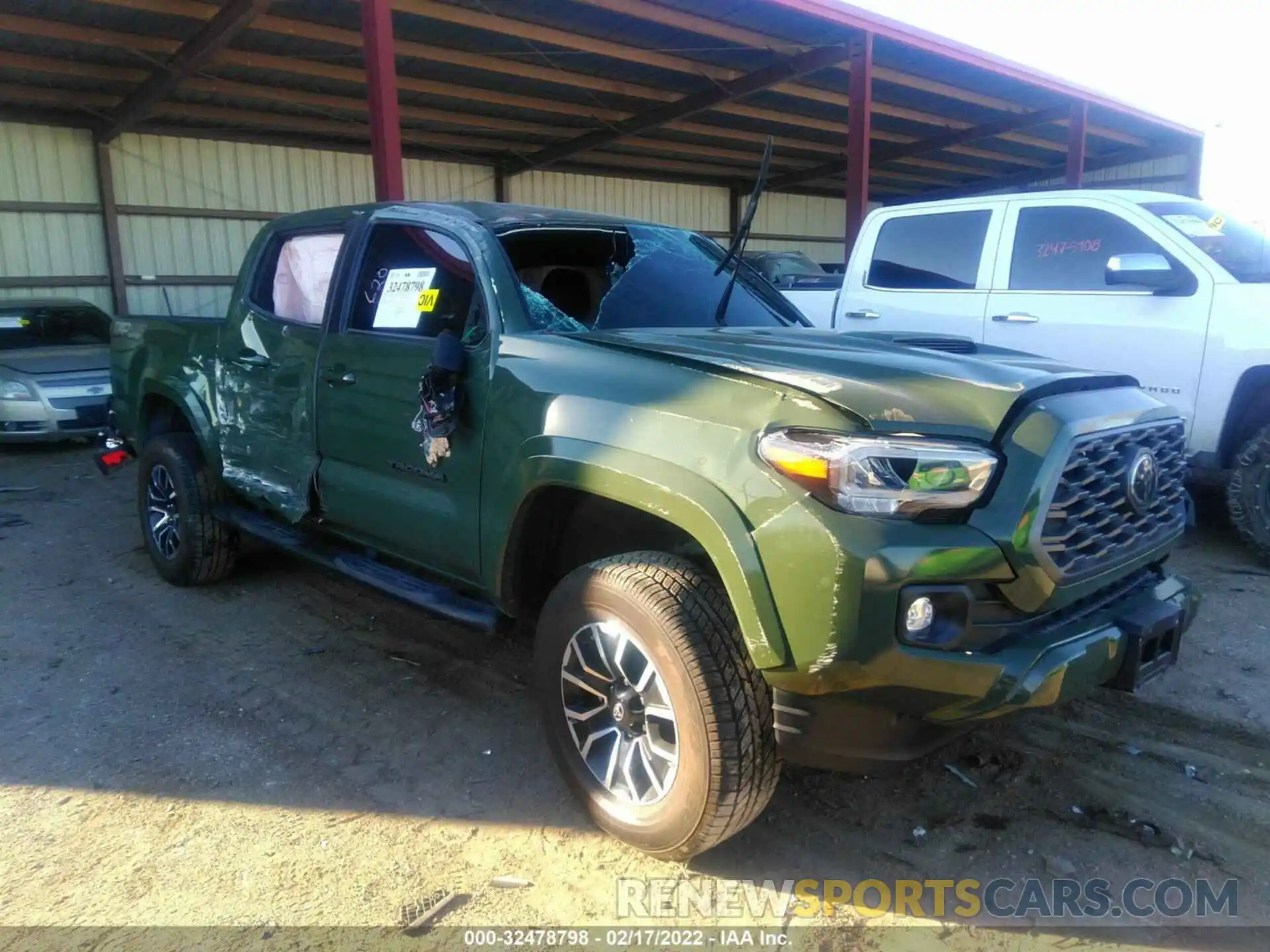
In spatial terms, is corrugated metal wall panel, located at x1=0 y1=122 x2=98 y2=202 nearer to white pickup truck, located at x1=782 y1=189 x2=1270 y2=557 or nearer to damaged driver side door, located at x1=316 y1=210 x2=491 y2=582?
damaged driver side door, located at x1=316 y1=210 x2=491 y2=582

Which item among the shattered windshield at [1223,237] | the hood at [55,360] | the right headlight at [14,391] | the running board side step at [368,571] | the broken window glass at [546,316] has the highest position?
the shattered windshield at [1223,237]

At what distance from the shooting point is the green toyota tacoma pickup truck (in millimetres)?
2232

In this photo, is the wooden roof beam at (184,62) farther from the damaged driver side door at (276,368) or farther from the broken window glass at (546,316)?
the broken window glass at (546,316)

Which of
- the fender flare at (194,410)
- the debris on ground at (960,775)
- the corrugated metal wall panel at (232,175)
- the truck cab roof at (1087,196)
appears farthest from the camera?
the corrugated metal wall panel at (232,175)

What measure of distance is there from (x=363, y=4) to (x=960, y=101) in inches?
393

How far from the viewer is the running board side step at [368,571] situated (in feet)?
10.6

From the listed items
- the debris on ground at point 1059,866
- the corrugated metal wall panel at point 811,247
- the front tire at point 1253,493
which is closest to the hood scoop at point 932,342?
the debris on ground at point 1059,866

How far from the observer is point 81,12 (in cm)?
941

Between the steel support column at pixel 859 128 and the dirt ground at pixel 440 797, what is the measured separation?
7.69 meters

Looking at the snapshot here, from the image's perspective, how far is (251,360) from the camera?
14.1 feet

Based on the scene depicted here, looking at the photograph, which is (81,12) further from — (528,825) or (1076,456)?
(1076,456)

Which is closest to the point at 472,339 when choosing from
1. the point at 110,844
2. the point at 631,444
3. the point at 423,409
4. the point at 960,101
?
the point at 423,409

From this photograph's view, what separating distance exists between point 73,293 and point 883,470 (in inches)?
571

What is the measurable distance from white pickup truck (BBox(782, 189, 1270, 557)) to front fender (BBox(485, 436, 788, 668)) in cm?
294
